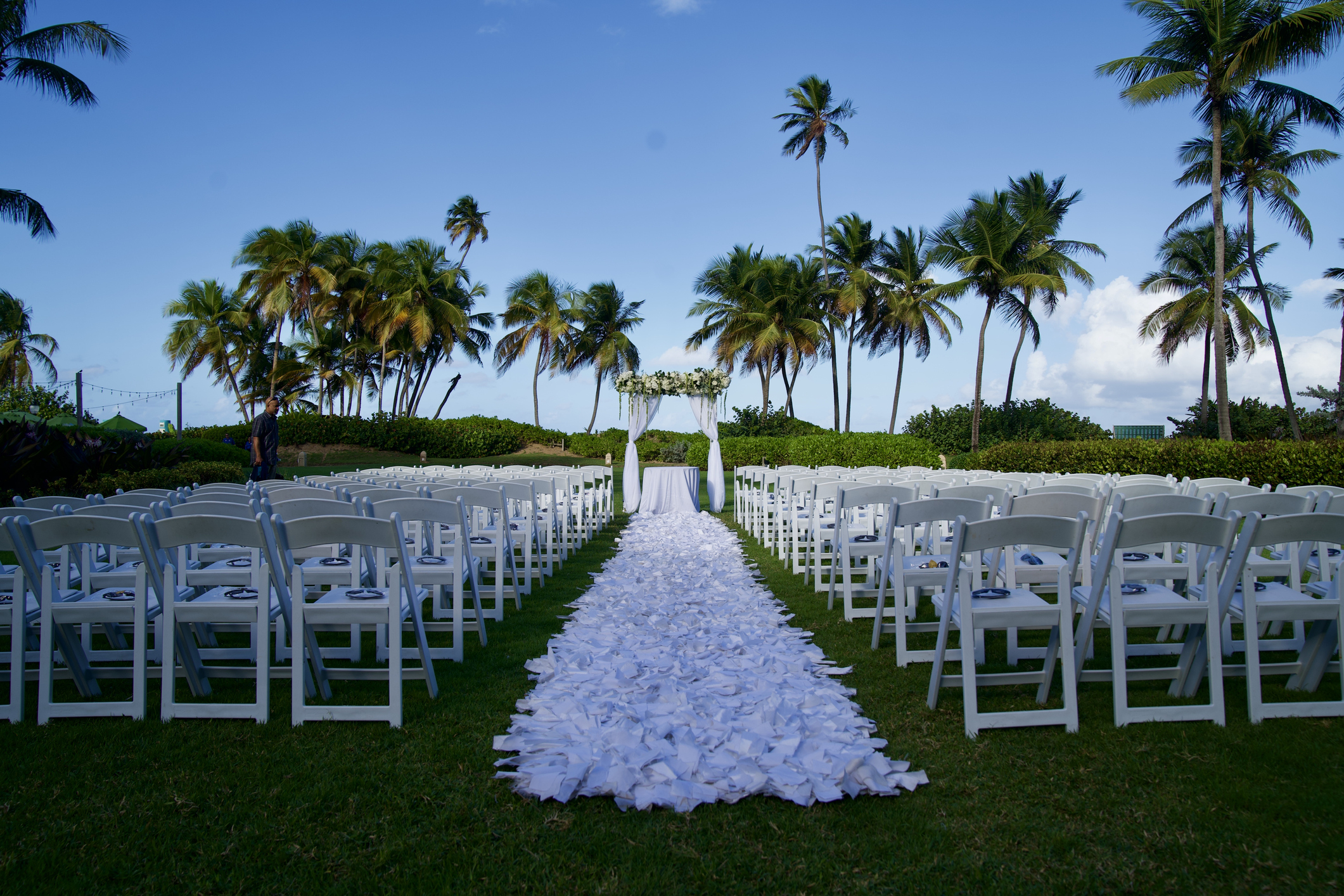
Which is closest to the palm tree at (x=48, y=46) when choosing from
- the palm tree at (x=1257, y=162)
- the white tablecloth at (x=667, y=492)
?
the white tablecloth at (x=667, y=492)

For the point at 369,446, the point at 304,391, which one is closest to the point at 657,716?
the point at 369,446

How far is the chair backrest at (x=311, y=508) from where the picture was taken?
401 cm

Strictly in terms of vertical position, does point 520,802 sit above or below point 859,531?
below

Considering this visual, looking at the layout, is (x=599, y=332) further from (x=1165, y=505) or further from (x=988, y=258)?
(x=1165, y=505)

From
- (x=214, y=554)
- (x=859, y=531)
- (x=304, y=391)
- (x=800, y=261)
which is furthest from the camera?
(x=304, y=391)

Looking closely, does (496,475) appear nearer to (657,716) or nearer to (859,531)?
(859,531)

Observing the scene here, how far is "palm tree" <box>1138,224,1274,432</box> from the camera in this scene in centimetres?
3064

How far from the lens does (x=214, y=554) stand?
5.05 m

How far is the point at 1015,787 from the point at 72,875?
3085 mm

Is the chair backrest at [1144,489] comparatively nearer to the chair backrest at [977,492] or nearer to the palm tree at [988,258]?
the chair backrest at [977,492]

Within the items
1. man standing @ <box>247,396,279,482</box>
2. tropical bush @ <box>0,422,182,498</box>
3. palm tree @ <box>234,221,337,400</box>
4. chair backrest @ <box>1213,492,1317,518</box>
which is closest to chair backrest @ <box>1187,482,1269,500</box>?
chair backrest @ <box>1213,492,1317,518</box>

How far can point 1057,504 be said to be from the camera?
4.05m

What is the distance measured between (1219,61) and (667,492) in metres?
17.2

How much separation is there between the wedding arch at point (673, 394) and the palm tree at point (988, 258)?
16.5 metres
